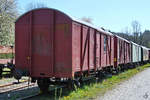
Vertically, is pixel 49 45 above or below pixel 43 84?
above

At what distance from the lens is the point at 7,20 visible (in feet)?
106

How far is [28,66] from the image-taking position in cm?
972

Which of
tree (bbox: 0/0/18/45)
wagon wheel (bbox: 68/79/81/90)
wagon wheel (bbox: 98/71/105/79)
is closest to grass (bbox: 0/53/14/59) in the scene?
wagon wheel (bbox: 98/71/105/79)

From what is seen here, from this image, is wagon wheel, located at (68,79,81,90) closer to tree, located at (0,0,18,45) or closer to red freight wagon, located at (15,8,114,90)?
red freight wagon, located at (15,8,114,90)

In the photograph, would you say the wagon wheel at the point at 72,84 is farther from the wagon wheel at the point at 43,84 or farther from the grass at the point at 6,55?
the grass at the point at 6,55

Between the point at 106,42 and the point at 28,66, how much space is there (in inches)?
258

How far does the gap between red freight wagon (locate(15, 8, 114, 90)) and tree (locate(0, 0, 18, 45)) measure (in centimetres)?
2024

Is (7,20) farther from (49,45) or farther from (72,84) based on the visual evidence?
(72,84)

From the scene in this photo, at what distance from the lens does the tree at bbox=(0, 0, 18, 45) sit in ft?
98.7

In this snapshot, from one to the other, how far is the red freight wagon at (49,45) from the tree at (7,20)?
797 inches

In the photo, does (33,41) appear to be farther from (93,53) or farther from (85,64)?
(93,53)

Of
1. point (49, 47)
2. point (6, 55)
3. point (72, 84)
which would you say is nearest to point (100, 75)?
point (72, 84)

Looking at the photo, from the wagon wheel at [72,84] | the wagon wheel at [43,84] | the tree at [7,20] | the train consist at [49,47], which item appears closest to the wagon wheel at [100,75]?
the train consist at [49,47]

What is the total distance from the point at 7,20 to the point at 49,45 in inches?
973
